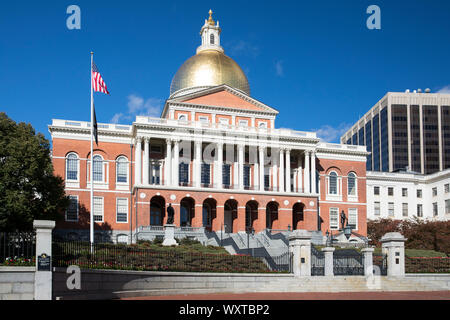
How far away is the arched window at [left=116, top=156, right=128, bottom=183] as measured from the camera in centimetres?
6406

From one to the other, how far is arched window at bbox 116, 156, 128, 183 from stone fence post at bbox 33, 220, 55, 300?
42075mm

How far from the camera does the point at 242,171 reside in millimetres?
64062

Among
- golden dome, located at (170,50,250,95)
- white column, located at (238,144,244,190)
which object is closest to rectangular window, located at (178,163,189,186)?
white column, located at (238,144,244,190)

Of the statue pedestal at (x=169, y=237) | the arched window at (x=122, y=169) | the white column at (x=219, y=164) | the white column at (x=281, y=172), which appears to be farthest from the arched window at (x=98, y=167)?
the white column at (x=281, y=172)

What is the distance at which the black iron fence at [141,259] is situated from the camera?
24812 millimetres

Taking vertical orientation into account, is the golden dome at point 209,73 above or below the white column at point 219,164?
above

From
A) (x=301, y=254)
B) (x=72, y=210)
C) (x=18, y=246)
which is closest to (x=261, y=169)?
(x=72, y=210)

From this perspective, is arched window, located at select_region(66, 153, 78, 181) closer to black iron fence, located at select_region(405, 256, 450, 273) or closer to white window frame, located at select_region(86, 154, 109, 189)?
white window frame, located at select_region(86, 154, 109, 189)

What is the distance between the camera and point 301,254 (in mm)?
32469

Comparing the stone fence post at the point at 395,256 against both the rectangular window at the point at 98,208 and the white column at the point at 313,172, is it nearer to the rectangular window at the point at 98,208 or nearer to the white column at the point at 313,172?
the white column at the point at 313,172

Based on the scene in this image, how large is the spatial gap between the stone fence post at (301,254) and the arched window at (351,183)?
135 feet

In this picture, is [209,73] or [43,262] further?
[209,73]

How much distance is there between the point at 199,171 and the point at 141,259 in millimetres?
33818

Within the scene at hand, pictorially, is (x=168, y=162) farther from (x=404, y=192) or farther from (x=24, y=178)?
(x=404, y=192)
